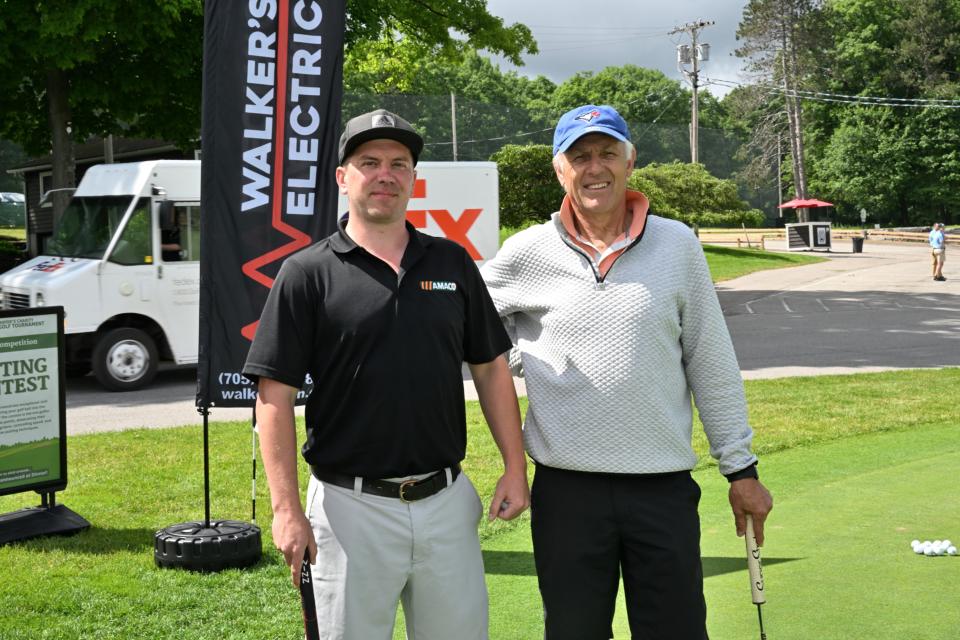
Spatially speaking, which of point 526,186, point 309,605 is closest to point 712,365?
point 309,605

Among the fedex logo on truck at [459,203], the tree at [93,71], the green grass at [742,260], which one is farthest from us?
the green grass at [742,260]

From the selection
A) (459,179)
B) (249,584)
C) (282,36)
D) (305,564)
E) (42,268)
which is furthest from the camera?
(459,179)

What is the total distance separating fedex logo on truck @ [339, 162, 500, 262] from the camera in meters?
17.4

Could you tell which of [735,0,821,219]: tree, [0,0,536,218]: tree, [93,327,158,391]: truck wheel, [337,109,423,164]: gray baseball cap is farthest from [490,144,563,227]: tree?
[735,0,821,219]: tree

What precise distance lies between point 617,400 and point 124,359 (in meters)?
Result: 11.3

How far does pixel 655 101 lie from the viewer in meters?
100

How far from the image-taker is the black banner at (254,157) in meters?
6.39

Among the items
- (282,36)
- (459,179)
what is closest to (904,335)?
(459,179)

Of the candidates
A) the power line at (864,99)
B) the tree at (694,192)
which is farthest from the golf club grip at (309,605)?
the power line at (864,99)

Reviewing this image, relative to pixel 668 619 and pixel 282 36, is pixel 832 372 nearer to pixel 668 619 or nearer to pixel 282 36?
pixel 282 36

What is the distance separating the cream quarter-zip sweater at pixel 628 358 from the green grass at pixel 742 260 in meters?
26.9

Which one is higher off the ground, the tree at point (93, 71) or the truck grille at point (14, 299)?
the tree at point (93, 71)

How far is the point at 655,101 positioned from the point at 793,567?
3875 inches

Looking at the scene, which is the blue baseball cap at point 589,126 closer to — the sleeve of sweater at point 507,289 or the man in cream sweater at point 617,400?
the man in cream sweater at point 617,400
